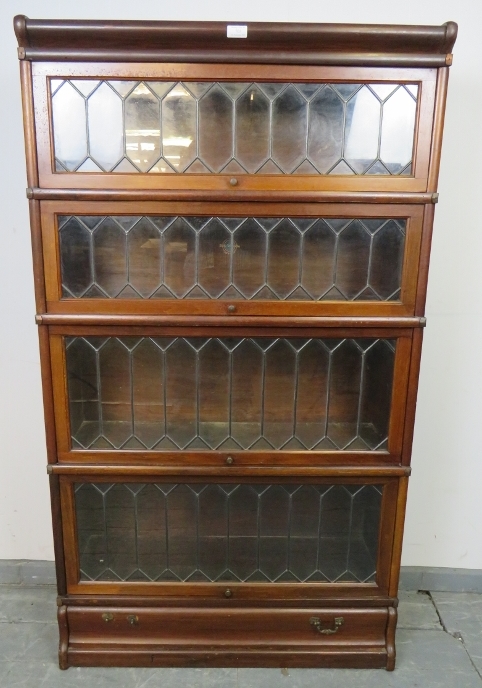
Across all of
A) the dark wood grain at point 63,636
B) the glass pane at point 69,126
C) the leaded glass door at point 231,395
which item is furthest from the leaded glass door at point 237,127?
the dark wood grain at point 63,636

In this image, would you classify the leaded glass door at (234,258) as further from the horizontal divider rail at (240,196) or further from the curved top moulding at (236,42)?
the curved top moulding at (236,42)

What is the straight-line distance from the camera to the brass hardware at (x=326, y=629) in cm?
152

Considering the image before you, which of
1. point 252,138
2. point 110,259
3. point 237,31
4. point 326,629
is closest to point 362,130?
point 252,138

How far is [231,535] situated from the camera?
1543 mm

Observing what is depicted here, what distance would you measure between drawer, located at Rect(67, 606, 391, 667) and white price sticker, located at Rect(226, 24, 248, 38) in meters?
1.50

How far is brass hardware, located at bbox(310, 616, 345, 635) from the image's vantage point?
152cm

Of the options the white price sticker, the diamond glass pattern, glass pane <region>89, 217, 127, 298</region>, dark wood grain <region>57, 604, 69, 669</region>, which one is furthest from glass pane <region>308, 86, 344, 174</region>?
dark wood grain <region>57, 604, 69, 669</region>

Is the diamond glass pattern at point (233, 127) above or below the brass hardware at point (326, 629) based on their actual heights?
above

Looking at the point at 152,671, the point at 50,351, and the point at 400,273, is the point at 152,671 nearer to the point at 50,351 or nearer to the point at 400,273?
the point at 50,351

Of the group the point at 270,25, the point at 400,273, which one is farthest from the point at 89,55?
the point at 400,273

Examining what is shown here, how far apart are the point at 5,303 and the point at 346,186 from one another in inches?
44.4

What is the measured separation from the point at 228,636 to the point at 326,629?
286 millimetres

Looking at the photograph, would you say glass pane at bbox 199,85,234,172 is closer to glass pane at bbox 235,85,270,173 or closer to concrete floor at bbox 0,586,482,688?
glass pane at bbox 235,85,270,173

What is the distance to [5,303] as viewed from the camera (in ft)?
5.62
